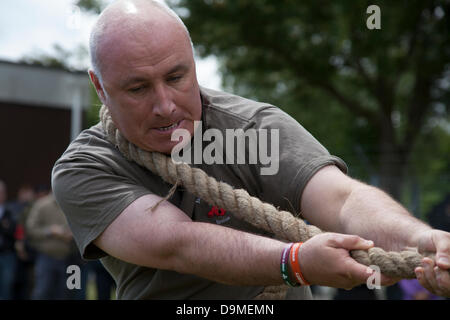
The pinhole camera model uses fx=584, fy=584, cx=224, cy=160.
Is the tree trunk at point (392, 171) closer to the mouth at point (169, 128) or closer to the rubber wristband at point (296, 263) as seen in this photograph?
the mouth at point (169, 128)

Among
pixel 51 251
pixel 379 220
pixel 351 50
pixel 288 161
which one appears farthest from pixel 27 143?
pixel 379 220

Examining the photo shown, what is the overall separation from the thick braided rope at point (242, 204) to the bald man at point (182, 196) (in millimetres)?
44

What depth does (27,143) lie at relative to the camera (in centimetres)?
1480

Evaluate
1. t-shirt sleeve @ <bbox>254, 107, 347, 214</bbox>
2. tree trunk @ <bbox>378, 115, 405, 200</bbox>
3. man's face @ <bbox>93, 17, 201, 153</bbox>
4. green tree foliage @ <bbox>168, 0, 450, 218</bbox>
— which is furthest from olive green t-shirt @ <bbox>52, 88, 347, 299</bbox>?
green tree foliage @ <bbox>168, 0, 450, 218</bbox>

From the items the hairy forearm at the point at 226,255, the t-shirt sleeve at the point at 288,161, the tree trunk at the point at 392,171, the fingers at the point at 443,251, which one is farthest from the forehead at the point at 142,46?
the tree trunk at the point at 392,171

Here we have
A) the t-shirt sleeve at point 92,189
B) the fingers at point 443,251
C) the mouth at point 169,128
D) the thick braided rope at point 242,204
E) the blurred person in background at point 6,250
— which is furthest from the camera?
the blurred person in background at point 6,250

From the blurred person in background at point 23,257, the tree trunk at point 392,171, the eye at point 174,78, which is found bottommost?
the blurred person in background at point 23,257

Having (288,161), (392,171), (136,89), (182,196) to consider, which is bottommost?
(182,196)

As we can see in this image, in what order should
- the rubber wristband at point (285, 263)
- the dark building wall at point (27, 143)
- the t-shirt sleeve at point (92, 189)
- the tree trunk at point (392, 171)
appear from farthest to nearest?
the dark building wall at point (27, 143) → the tree trunk at point (392, 171) → the t-shirt sleeve at point (92, 189) → the rubber wristband at point (285, 263)

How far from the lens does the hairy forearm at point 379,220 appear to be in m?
2.00

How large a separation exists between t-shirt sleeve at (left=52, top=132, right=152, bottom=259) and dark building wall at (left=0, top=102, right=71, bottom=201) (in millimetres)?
12588

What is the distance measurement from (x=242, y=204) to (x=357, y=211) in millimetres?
454

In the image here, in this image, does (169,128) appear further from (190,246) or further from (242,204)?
(190,246)

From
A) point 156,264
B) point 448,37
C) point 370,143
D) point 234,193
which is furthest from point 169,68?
point 370,143
